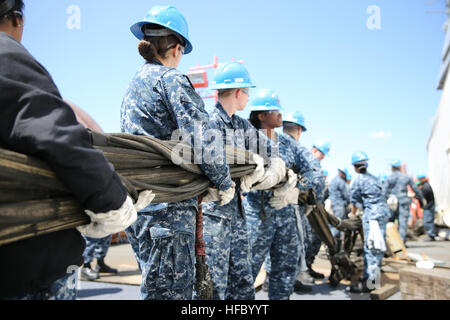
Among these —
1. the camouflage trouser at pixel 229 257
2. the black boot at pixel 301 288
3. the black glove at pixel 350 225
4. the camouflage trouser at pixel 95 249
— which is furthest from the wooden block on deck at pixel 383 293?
the camouflage trouser at pixel 95 249

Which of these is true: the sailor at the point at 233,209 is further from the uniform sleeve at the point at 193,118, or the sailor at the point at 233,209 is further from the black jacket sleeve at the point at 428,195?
the black jacket sleeve at the point at 428,195

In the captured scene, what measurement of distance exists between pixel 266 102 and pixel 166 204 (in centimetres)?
243

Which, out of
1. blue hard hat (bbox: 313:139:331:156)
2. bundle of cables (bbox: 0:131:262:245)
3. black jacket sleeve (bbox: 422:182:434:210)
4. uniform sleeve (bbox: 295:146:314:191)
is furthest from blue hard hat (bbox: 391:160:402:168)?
bundle of cables (bbox: 0:131:262:245)

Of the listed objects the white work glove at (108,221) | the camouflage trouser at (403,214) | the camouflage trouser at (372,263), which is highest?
the white work glove at (108,221)

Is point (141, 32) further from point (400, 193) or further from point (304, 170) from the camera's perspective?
point (400, 193)

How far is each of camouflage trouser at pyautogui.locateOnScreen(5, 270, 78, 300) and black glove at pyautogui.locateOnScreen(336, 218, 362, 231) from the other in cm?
531

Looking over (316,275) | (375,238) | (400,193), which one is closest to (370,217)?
(375,238)

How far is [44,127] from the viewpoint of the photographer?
1.12 m

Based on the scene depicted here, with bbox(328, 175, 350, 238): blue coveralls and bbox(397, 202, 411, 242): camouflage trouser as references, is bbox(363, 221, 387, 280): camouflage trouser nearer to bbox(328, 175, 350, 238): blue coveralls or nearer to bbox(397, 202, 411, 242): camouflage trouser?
bbox(328, 175, 350, 238): blue coveralls

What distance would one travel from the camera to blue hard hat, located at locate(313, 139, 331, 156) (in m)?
7.46

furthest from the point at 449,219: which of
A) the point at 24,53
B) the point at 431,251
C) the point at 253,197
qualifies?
the point at 431,251

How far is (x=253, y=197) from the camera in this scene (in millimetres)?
3932

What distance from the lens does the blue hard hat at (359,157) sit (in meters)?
6.83
